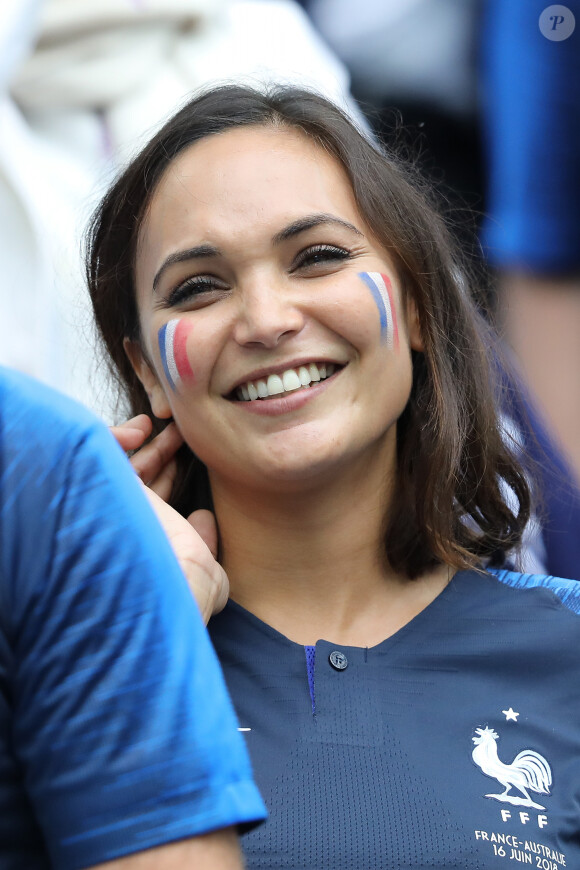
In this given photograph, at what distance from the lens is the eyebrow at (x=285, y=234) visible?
5.19 feet

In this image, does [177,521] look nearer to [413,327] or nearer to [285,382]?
[285,382]

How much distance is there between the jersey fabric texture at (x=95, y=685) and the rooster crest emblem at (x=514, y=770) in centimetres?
75

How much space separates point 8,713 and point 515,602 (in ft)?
3.62

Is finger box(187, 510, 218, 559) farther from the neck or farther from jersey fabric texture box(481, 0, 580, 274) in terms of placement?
jersey fabric texture box(481, 0, 580, 274)

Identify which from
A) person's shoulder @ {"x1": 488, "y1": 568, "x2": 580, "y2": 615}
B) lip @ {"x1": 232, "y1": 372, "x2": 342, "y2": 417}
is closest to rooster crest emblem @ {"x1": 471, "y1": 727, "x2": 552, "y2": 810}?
person's shoulder @ {"x1": 488, "y1": 568, "x2": 580, "y2": 615}

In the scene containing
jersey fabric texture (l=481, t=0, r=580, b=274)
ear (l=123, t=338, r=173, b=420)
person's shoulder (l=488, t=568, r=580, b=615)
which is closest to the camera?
person's shoulder (l=488, t=568, r=580, b=615)

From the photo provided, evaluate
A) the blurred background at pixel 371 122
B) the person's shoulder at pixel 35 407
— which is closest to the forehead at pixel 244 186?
the blurred background at pixel 371 122

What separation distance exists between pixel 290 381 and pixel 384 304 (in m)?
0.20

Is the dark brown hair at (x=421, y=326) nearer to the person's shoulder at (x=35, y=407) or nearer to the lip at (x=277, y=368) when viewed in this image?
the lip at (x=277, y=368)

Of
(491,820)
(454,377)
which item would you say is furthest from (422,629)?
(454,377)

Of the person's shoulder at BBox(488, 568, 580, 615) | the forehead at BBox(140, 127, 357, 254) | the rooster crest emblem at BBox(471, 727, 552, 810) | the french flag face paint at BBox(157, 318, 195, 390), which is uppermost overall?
the forehead at BBox(140, 127, 357, 254)

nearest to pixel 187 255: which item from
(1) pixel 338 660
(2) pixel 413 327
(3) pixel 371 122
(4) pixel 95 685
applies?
(2) pixel 413 327

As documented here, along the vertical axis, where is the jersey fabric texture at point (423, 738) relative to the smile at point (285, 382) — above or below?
below

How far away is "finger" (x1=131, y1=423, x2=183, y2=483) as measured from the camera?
1817 millimetres
